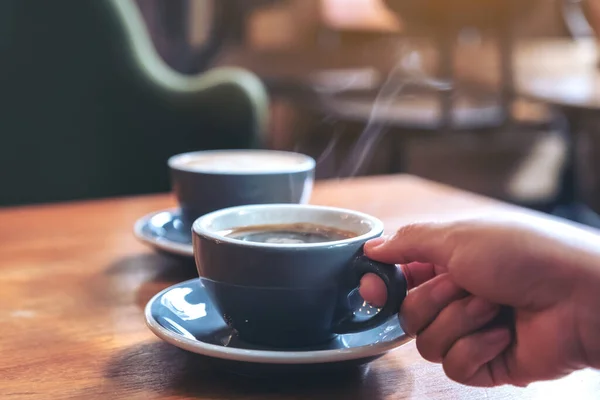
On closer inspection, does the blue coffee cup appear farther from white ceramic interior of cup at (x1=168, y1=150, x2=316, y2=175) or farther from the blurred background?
the blurred background

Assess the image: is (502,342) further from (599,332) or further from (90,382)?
(90,382)

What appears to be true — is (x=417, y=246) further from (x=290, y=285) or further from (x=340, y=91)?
(x=340, y=91)

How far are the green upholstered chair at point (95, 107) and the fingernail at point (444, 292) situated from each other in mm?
1123

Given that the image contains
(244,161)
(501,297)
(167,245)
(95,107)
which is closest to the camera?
(501,297)

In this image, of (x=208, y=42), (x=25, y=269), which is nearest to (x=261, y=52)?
(x=208, y=42)

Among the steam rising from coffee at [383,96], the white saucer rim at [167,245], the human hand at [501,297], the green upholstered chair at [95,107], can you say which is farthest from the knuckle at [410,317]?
the steam rising from coffee at [383,96]

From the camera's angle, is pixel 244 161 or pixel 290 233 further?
pixel 244 161

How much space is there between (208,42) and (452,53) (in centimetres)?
130

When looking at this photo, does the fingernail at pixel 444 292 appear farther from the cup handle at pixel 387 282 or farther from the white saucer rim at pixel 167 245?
→ the white saucer rim at pixel 167 245

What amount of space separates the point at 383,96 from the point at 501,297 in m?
2.64

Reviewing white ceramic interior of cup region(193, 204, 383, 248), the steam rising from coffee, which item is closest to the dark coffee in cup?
white ceramic interior of cup region(193, 204, 383, 248)

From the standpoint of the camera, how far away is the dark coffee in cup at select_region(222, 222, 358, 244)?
513mm

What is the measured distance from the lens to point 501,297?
0.41 meters

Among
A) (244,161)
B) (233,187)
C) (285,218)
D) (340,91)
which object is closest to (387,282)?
(285,218)
